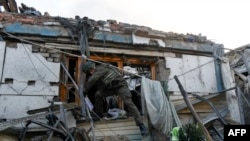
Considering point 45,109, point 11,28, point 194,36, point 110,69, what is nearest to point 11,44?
point 11,28

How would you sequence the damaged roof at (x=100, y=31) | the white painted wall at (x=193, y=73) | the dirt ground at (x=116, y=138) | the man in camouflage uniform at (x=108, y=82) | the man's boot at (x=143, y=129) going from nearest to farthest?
1. the dirt ground at (x=116, y=138)
2. the man's boot at (x=143, y=129)
3. the man in camouflage uniform at (x=108, y=82)
4. the damaged roof at (x=100, y=31)
5. the white painted wall at (x=193, y=73)

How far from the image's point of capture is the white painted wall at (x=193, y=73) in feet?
22.4

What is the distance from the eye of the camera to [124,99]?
551 cm

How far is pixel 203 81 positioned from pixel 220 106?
0.80 metres

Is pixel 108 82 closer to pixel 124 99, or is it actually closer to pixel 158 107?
pixel 124 99

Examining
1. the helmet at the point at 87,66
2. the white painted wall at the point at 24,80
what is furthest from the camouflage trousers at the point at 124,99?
the white painted wall at the point at 24,80

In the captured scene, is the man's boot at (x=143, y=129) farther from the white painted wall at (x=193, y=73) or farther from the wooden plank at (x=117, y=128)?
the white painted wall at (x=193, y=73)

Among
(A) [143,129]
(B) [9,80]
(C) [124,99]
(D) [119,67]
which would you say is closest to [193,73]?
(D) [119,67]

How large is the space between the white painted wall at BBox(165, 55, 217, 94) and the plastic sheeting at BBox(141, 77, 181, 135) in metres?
1.29

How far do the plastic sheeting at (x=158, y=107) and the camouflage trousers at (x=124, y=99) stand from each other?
0.30 meters

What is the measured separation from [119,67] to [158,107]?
5.37 ft

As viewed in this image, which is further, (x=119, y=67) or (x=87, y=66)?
(x=119, y=67)

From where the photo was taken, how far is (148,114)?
5094 millimetres

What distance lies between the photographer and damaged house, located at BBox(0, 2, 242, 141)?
5359 millimetres
